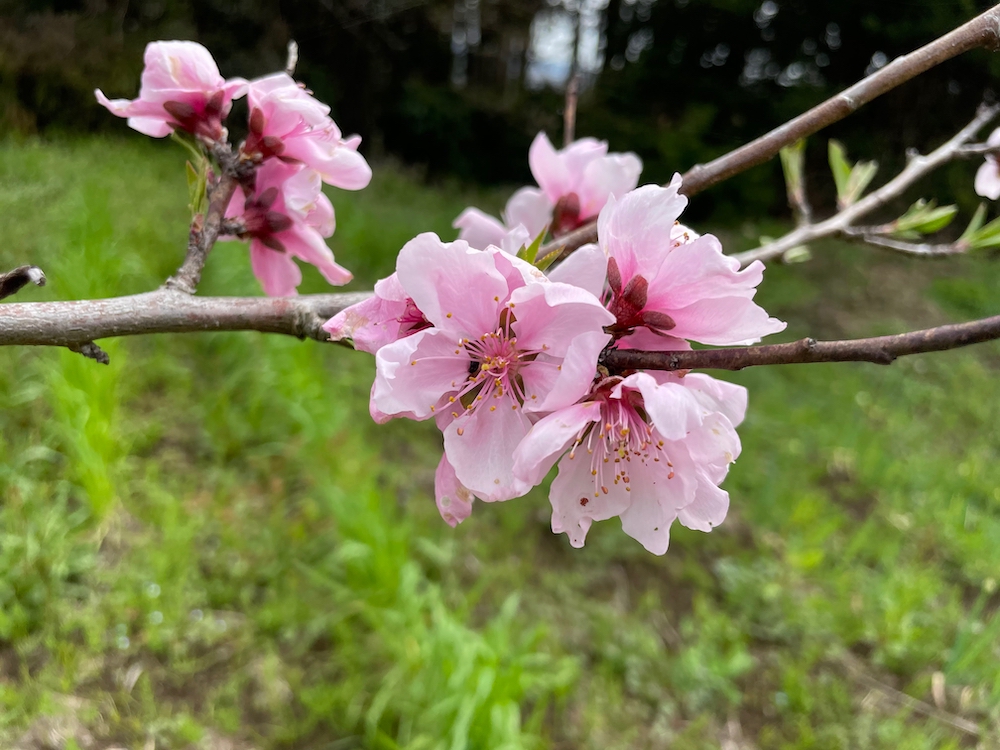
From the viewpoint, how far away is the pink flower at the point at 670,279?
0.40 metres

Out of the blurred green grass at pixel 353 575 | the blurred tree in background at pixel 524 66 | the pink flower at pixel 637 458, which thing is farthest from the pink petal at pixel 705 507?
the blurred tree in background at pixel 524 66

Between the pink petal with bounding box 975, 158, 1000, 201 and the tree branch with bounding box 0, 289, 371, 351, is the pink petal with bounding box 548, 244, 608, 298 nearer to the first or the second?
the tree branch with bounding box 0, 289, 371, 351

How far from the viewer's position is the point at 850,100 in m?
0.53

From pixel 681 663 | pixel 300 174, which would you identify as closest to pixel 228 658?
pixel 681 663

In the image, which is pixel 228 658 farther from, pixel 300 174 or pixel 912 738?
pixel 912 738

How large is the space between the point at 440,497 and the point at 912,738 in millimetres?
1637

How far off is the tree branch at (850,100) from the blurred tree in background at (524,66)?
916mm

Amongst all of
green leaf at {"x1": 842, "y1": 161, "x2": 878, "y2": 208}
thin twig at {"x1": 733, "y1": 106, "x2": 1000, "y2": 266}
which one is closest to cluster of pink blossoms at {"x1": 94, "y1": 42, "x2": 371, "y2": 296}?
thin twig at {"x1": 733, "y1": 106, "x2": 1000, "y2": 266}

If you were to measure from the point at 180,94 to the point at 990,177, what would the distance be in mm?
1106

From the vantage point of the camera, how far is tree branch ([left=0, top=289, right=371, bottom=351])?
43cm

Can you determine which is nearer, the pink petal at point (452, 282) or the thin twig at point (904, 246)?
the pink petal at point (452, 282)

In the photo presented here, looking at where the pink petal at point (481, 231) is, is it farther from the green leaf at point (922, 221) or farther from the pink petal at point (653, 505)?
the green leaf at point (922, 221)

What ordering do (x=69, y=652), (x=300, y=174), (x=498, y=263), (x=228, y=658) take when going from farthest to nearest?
(x=228, y=658)
(x=69, y=652)
(x=300, y=174)
(x=498, y=263)

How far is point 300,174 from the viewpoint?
596 mm
